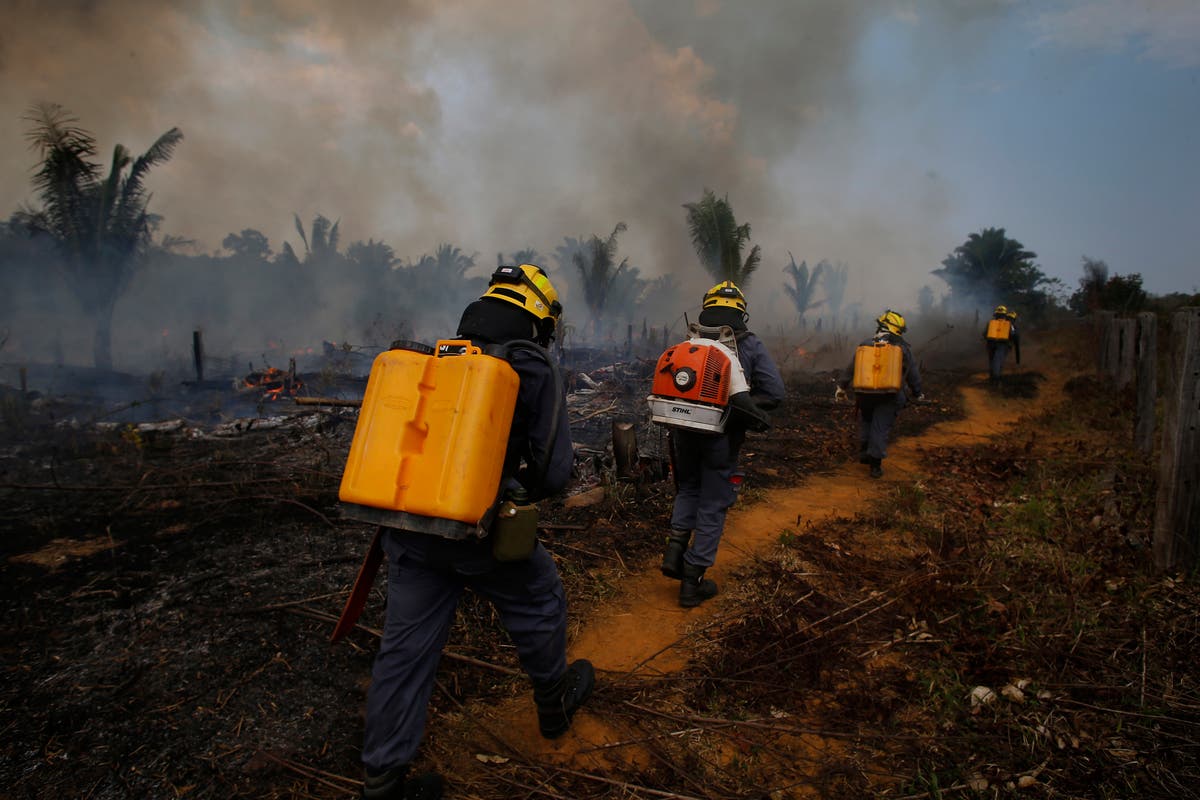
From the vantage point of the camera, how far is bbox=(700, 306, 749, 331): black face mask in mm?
4012

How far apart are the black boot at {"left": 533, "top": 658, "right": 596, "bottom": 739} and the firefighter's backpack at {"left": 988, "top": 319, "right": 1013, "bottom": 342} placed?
15.5 meters

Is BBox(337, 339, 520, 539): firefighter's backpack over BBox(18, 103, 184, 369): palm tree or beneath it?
beneath

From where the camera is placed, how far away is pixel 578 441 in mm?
8578

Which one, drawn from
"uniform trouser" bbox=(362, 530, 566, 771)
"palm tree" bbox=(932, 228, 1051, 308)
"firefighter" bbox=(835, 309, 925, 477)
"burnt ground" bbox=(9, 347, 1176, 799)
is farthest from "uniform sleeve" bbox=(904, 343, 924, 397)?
"palm tree" bbox=(932, 228, 1051, 308)

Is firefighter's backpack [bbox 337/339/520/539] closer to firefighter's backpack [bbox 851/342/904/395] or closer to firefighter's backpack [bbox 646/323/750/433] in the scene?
firefighter's backpack [bbox 646/323/750/433]

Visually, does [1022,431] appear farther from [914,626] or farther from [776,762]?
[776,762]

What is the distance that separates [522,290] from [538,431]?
0.64m

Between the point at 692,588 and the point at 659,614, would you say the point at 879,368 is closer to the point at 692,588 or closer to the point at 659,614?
the point at 692,588

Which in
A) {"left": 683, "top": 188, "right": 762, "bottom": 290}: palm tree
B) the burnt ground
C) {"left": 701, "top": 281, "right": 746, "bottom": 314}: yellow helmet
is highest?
{"left": 683, "top": 188, "right": 762, "bottom": 290}: palm tree

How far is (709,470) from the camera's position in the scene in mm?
3814

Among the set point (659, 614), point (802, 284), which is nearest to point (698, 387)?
point (659, 614)

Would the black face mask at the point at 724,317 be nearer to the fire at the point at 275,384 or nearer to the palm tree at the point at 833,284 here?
the fire at the point at 275,384

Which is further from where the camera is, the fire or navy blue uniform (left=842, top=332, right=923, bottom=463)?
the fire

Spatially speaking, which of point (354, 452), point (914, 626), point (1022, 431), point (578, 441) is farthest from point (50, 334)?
point (1022, 431)
